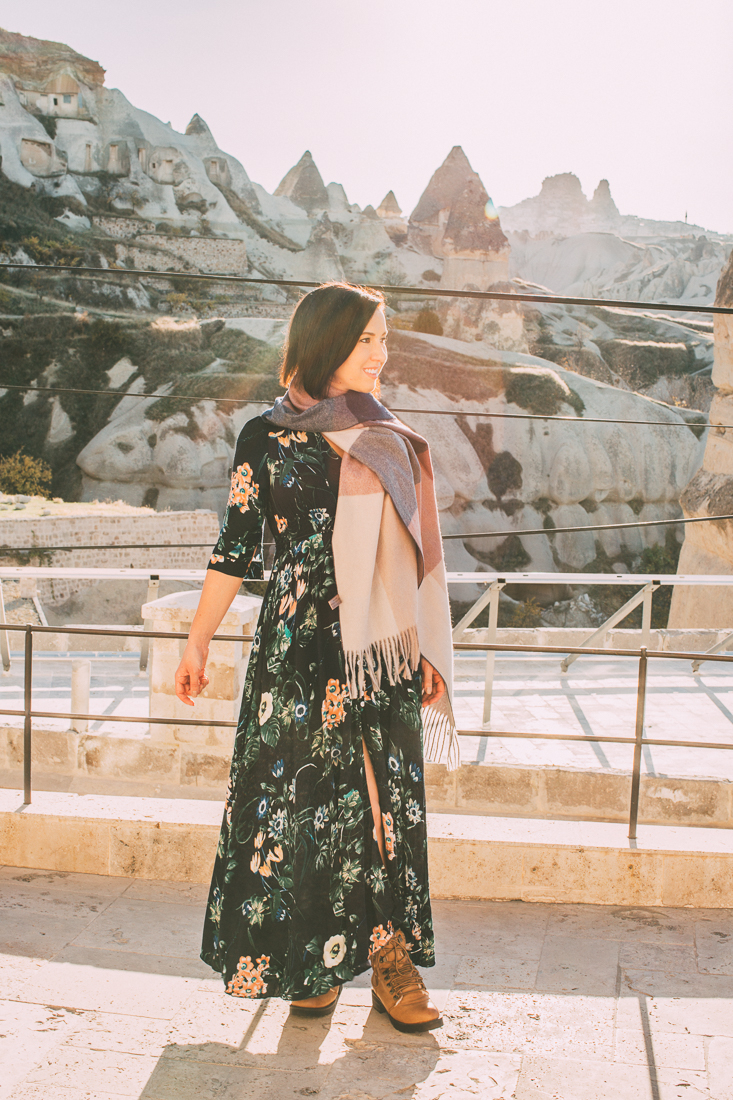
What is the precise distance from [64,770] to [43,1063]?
12.1ft

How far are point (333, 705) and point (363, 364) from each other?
63 cm

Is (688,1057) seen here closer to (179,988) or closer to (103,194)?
(179,988)

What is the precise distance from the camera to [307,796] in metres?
1.51

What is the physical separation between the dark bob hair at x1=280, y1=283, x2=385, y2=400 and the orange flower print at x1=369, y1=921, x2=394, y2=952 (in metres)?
0.99

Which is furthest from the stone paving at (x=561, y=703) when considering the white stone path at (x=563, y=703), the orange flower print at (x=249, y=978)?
the orange flower print at (x=249, y=978)

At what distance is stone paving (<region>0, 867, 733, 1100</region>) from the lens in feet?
4.43

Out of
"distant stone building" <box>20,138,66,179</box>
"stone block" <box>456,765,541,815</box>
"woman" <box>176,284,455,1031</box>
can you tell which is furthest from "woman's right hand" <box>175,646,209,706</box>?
"distant stone building" <box>20,138,66,179</box>

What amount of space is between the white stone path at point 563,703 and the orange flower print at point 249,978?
3.06 m

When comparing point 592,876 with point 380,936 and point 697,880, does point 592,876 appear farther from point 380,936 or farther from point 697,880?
point 380,936

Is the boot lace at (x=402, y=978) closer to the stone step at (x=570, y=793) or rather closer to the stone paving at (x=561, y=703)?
the stone step at (x=570, y=793)

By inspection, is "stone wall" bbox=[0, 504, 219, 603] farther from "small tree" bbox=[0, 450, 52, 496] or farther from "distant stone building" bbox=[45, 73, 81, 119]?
"distant stone building" bbox=[45, 73, 81, 119]

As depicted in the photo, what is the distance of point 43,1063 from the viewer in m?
1.37

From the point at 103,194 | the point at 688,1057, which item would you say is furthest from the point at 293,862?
the point at 103,194

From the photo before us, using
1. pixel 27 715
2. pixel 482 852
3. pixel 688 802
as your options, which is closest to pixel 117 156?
pixel 688 802
